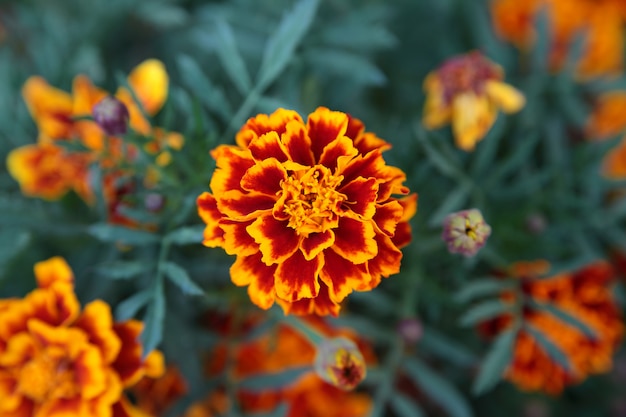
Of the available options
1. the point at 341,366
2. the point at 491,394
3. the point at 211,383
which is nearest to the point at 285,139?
the point at 341,366

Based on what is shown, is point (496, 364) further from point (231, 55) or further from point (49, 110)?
point (49, 110)

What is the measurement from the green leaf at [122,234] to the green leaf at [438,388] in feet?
1.80

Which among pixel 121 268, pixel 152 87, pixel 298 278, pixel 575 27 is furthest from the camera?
pixel 575 27

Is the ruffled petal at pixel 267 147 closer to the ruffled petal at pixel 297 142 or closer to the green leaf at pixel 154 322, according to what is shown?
the ruffled petal at pixel 297 142

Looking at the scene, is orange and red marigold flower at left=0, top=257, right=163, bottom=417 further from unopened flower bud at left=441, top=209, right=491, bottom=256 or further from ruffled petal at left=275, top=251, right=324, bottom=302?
unopened flower bud at left=441, top=209, right=491, bottom=256

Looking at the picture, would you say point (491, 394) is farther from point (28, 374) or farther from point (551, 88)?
point (28, 374)

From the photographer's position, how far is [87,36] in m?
1.53

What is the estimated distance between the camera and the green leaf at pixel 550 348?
1103 mm

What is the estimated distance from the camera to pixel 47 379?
3.19 feet

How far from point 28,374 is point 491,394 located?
1074 millimetres

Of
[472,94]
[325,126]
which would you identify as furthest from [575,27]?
[325,126]

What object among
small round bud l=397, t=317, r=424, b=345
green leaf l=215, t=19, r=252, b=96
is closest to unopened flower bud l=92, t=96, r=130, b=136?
green leaf l=215, t=19, r=252, b=96

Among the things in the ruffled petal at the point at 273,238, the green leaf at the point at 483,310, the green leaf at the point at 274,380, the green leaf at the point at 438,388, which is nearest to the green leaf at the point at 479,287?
the green leaf at the point at 483,310

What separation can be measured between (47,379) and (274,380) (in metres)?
0.37
